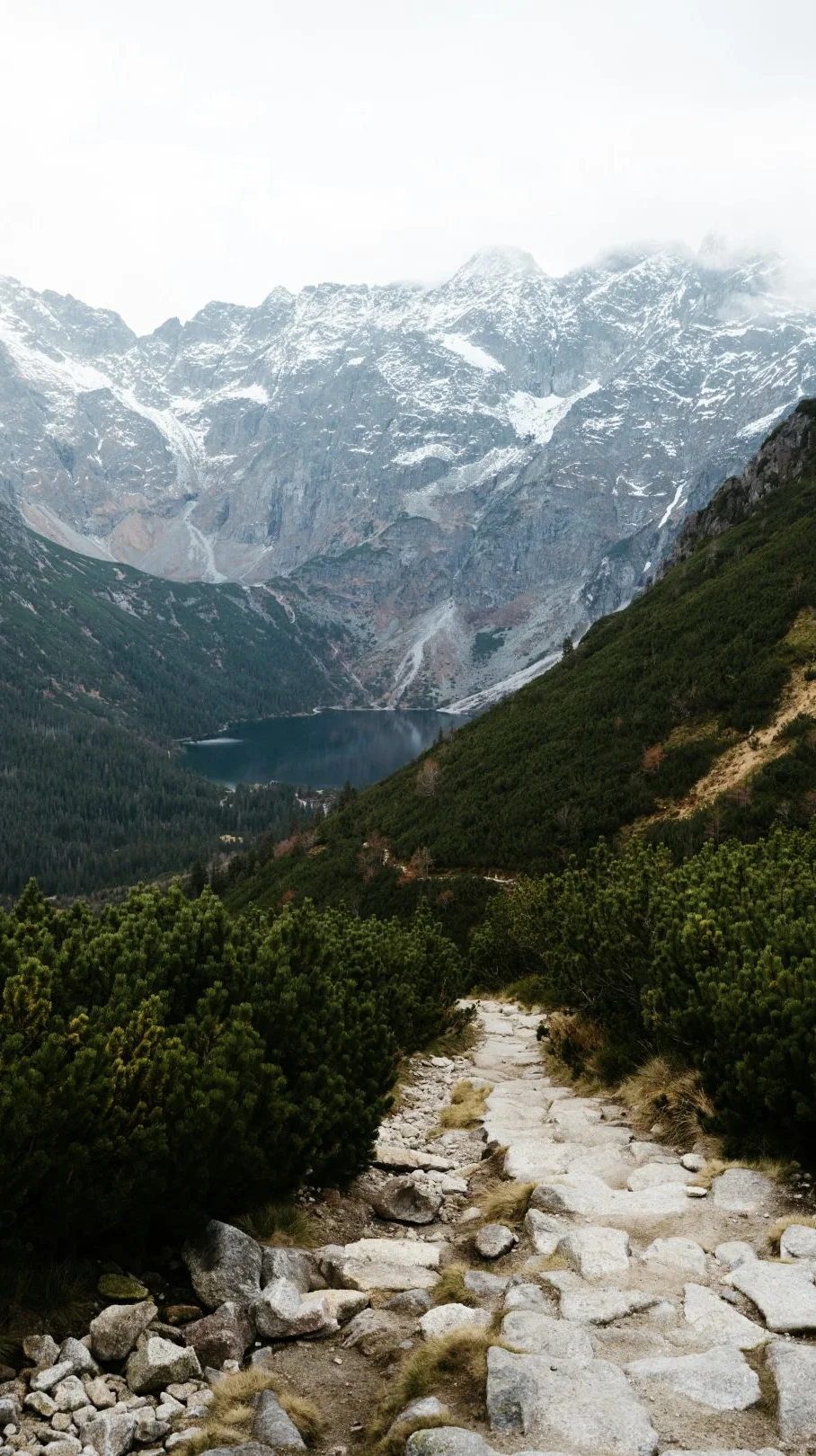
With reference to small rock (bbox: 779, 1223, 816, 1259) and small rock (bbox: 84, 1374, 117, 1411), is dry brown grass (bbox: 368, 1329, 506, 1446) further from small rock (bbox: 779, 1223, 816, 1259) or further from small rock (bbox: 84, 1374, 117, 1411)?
small rock (bbox: 779, 1223, 816, 1259)

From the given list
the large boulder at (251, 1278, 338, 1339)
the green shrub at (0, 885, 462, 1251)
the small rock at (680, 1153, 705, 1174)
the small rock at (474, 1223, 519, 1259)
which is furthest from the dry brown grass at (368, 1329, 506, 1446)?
the small rock at (680, 1153, 705, 1174)

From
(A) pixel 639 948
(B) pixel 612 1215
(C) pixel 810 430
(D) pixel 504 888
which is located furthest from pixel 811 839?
(C) pixel 810 430

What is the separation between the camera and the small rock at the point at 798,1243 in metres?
7.52

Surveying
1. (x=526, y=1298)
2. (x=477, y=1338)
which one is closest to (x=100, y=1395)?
(x=477, y=1338)

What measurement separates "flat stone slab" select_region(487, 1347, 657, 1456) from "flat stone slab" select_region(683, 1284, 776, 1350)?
100cm

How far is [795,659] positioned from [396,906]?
36.9 meters

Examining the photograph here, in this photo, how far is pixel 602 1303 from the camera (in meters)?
6.99

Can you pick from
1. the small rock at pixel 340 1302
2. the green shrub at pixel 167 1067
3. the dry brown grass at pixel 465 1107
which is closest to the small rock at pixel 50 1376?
the green shrub at pixel 167 1067

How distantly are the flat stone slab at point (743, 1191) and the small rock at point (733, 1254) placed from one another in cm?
93

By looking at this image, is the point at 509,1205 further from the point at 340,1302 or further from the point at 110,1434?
the point at 110,1434

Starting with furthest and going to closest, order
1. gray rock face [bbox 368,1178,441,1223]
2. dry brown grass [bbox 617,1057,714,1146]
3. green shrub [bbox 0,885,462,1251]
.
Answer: dry brown grass [bbox 617,1057,714,1146]
gray rock face [bbox 368,1178,441,1223]
green shrub [bbox 0,885,462,1251]

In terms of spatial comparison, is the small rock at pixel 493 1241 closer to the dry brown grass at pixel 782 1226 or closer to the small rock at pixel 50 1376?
the dry brown grass at pixel 782 1226

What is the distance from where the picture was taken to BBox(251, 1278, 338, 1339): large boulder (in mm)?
6910

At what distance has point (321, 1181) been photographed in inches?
394
